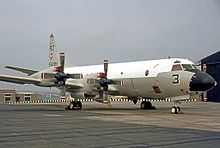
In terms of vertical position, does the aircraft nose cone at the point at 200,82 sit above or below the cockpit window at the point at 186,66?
below

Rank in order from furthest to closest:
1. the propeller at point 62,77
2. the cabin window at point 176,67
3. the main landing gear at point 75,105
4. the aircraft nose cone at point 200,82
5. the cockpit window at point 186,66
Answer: the main landing gear at point 75,105 → the propeller at point 62,77 → the cabin window at point 176,67 → the cockpit window at point 186,66 → the aircraft nose cone at point 200,82

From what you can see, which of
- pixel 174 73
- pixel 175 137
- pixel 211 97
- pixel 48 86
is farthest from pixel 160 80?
pixel 211 97

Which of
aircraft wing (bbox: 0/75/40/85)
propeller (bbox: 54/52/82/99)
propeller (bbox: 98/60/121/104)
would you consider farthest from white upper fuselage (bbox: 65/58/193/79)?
aircraft wing (bbox: 0/75/40/85)

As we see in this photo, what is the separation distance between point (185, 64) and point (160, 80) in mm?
2493

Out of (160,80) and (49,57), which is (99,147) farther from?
(49,57)

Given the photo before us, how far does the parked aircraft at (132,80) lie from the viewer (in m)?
21.9

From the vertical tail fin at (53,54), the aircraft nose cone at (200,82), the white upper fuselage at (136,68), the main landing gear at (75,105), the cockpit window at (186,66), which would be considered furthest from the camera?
the vertical tail fin at (53,54)

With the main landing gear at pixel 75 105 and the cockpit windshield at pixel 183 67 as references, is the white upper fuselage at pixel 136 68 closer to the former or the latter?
the cockpit windshield at pixel 183 67

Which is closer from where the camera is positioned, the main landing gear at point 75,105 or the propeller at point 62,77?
the propeller at point 62,77

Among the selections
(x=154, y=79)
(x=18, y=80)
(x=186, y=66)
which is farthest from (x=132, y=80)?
(x=18, y=80)

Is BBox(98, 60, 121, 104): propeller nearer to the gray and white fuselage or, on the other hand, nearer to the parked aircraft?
the parked aircraft

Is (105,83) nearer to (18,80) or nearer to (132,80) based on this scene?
(132,80)

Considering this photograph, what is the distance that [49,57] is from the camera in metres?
36.6

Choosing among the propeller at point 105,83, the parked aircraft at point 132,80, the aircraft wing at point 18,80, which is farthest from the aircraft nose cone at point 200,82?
the aircraft wing at point 18,80
